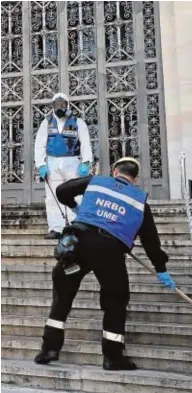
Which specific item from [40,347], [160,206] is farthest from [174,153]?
[40,347]

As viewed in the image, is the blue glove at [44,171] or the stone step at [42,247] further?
the blue glove at [44,171]

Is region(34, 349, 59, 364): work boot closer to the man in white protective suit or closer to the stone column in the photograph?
the man in white protective suit

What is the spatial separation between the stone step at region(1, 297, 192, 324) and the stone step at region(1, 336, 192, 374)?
31cm

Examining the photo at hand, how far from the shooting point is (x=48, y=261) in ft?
17.7

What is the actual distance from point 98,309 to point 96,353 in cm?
53

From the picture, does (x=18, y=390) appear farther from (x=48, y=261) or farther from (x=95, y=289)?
(x=48, y=261)

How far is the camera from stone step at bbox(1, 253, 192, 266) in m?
4.98

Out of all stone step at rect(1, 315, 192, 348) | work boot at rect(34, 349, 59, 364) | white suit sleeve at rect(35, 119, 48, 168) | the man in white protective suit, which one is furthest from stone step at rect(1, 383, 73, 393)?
white suit sleeve at rect(35, 119, 48, 168)

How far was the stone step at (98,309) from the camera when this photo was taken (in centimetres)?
394

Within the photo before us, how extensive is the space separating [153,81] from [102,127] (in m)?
1.20

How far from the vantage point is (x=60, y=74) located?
9109mm

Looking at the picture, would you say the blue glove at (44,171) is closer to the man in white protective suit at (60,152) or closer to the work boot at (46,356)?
the man in white protective suit at (60,152)

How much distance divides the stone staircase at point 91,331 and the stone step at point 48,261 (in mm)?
10

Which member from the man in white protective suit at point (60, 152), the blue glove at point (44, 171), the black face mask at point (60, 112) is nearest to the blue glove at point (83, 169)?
the man in white protective suit at point (60, 152)
